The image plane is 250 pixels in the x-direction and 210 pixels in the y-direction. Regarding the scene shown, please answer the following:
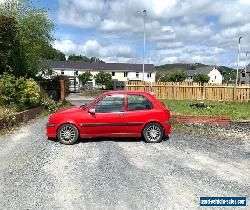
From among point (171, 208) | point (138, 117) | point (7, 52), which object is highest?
point (7, 52)

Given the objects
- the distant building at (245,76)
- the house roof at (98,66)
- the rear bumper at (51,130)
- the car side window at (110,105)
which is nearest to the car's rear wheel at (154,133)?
the car side window at (110,105)

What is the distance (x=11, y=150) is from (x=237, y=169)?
6002 mm

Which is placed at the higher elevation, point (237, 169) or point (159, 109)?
point (159, 109)

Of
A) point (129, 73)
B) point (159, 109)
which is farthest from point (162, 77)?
point (159, 109)

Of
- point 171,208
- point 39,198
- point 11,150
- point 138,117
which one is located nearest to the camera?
point 171,208

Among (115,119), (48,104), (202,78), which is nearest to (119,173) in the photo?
(115,119)

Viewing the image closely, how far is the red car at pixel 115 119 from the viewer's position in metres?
9.85

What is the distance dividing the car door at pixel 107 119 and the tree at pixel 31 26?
1277 centimetres

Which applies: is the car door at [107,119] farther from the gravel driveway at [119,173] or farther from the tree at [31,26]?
the tree at [31,26]

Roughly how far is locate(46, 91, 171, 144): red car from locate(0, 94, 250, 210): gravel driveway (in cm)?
32

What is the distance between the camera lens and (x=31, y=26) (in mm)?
22125

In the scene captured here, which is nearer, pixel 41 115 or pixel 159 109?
pixel 159 109

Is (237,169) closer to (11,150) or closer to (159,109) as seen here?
(159,109)

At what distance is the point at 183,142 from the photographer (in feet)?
33.8
